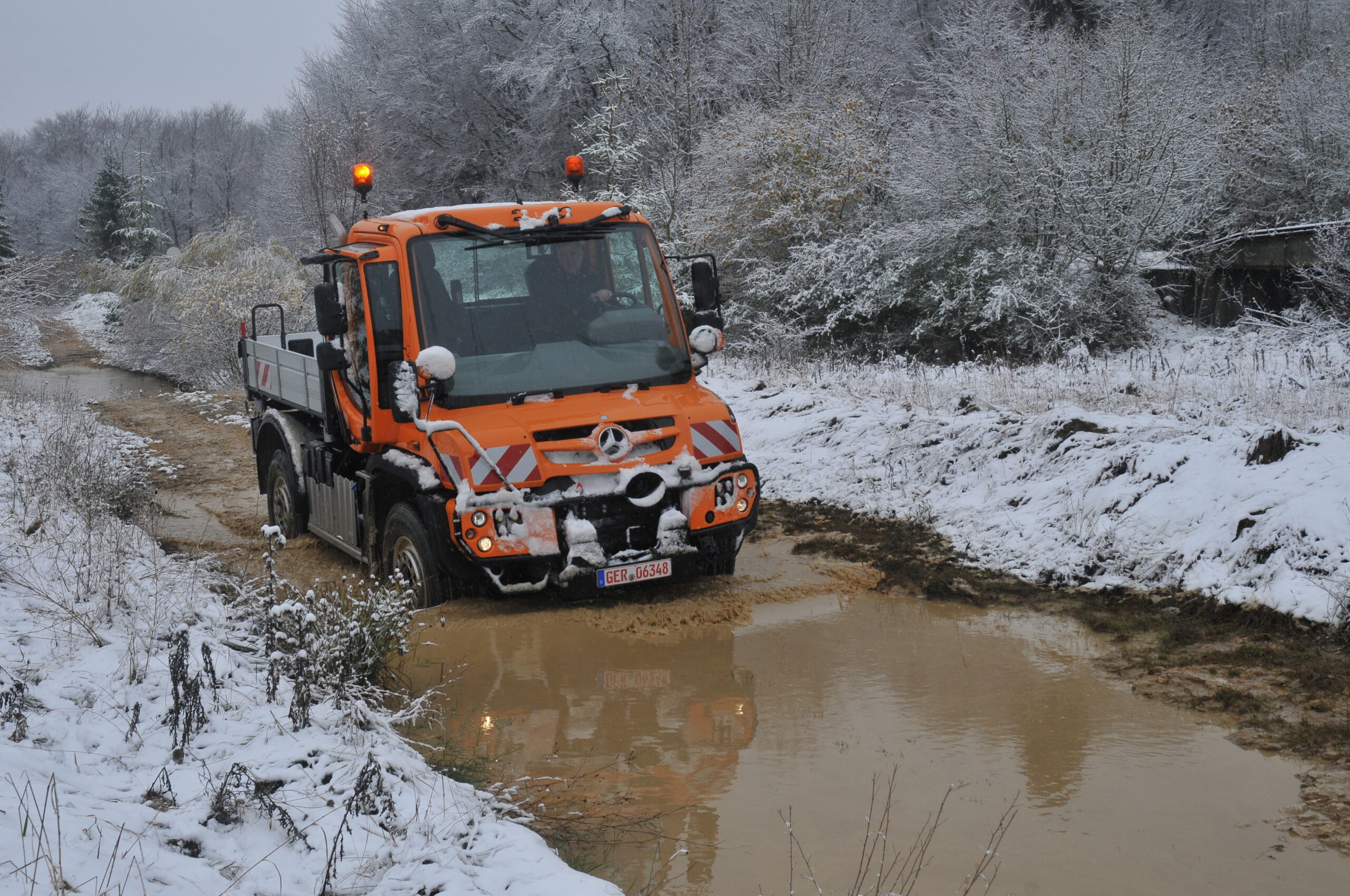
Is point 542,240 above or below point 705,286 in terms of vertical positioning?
above

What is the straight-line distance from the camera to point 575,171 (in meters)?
8.09

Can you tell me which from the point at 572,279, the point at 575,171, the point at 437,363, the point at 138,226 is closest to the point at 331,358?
the point at 437,363

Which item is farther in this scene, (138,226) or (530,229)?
(138,226)

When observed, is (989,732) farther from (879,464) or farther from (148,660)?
(879,464)

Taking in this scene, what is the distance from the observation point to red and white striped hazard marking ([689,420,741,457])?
6668 mm

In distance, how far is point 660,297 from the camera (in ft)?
23.8

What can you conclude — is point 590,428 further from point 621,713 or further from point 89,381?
point 89,381

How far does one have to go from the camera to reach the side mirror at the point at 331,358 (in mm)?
7355

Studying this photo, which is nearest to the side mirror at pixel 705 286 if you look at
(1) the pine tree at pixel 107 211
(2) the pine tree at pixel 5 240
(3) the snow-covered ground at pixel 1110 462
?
(3) the snow-covered ground at pixel 1110 462

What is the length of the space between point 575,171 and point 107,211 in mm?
53942

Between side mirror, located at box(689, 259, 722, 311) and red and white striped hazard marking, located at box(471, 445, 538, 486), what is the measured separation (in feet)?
5.43

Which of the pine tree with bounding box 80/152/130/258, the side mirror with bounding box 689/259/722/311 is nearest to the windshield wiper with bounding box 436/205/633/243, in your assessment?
the side mirror with bounding box 689/259/722/311

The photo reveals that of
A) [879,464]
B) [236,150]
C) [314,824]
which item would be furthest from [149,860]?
[236,150]

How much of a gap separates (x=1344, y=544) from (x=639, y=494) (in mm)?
4071
